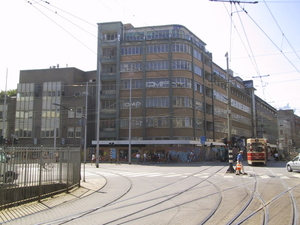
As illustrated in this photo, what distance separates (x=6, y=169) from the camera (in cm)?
928

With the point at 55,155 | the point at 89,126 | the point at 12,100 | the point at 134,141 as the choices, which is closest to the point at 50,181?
the point at 55,155

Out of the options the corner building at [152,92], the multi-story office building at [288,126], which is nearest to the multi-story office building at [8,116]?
the corner building at [152,92]

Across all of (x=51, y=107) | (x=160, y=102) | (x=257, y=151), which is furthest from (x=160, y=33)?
(x=257, y=151)

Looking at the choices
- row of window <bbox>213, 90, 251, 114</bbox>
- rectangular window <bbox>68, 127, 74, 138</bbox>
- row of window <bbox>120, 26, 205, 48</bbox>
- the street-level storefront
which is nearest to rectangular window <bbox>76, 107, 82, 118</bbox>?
rectangular window <bbox>68, 127, 74, 138</bbox>

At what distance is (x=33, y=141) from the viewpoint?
2124 inches

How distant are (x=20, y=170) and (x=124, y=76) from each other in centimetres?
4064

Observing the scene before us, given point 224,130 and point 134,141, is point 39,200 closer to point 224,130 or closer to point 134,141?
point 134,141

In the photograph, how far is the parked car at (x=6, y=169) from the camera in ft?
29.9

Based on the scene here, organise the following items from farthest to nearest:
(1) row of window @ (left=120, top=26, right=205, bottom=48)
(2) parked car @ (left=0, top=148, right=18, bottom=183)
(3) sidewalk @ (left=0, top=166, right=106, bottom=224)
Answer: (1) row of window @ (left=120, top=26, right=205, bottom=48)
(2) parked car @ (left=0, top=148, right=18, bottom=183)
(3) sidewalk @ (left=0, top=166, right=106, bottom=224)

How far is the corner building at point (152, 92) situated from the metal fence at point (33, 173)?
32.3 meters

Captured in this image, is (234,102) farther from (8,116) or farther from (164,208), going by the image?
(164,208)

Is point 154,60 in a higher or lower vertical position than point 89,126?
higher

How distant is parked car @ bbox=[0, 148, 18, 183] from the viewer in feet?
29.9

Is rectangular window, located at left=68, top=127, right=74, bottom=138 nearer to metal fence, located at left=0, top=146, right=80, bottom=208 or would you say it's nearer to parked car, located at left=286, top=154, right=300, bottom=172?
parked car, located at left=286, top=154, right=300, bottom=172
